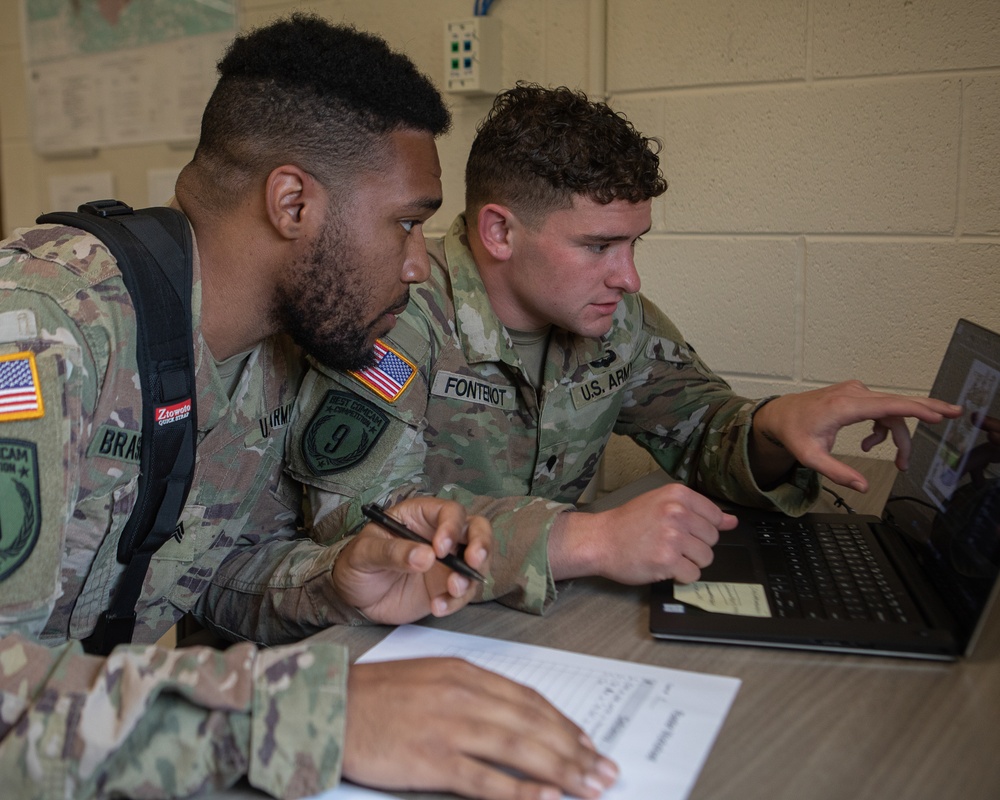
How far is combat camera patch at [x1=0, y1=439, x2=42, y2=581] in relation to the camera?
0.77 m

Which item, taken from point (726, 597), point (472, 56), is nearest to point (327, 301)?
point (726, 597)

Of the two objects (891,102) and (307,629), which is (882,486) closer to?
(891,102)

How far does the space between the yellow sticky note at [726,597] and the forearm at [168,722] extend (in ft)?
1.28

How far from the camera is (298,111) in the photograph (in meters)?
1.09

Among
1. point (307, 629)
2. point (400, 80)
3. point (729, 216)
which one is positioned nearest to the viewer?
point (307, 629)

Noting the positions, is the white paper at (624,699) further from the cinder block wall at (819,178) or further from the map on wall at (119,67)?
the map on wall at (119,67)

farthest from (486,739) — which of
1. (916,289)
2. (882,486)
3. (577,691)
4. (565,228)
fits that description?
(916,289)

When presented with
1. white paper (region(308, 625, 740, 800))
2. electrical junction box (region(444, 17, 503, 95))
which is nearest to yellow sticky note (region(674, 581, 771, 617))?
white paper (region(308, 625, 740, 800))

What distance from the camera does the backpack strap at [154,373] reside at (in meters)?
0.98

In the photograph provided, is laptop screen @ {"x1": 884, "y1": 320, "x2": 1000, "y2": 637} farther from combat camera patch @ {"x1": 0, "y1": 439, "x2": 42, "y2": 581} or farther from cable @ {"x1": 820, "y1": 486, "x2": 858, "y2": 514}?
combat camera patch @ {"x1": 0, "y1": 439, "x2": 42, "y2": 581}

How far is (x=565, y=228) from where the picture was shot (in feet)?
4.51

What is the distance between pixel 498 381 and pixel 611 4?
0.97m

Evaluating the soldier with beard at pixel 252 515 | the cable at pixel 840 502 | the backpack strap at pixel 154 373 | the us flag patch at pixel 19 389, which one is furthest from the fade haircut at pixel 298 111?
the cable at pixel 840 502

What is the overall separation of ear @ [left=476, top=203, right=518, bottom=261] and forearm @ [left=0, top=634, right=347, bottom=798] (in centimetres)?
84
